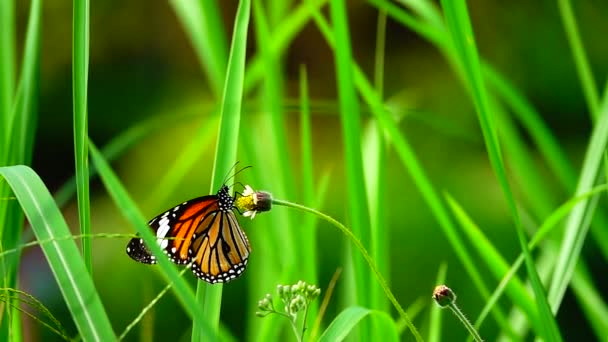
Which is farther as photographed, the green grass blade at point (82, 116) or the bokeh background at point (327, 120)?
the bokeh background at point (327, 120)

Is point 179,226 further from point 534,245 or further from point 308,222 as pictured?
point 534,245

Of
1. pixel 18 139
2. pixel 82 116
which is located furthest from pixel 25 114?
pixel 82 116

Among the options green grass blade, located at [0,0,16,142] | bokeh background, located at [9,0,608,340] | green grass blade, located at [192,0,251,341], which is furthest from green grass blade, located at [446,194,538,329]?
bokeh background, located at [9,0,608,340]

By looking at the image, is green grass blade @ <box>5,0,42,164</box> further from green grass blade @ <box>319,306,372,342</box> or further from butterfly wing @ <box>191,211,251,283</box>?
green grass blade @ <box>319,306,372,342</box>

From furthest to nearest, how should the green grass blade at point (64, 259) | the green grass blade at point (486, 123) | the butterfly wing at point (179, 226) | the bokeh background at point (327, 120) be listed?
the bokeh background at point (327, 120)
the butterfly wing at point (179, 226)
the green grass blade at point (486, 123)
the green grass blade at point (64, 259)

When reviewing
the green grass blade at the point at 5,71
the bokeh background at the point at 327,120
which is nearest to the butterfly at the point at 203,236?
the green grass blade at the point at 5,71

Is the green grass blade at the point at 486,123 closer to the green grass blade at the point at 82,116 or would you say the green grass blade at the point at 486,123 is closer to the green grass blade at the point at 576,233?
the green grass blade at the point at 576,233
